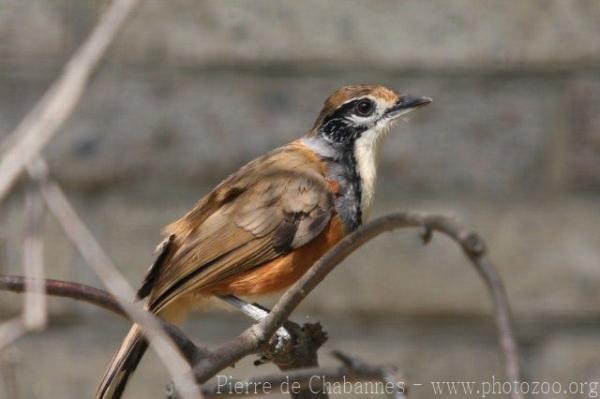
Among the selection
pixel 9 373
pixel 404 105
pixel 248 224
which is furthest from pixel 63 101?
pixel 404 105

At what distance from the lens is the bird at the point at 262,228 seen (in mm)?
3098

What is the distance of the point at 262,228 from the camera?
10.5 feet

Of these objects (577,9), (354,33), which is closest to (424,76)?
(354,33)

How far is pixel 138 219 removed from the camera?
4.16 metres

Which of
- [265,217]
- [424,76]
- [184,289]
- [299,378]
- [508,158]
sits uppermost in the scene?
[424,76]

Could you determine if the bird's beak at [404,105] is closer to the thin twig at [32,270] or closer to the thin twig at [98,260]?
the thin twig at [98,260]

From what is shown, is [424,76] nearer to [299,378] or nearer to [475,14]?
[475,14]

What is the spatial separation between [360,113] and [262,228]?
582mm

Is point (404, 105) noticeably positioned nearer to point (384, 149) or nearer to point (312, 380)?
point (384, 149)

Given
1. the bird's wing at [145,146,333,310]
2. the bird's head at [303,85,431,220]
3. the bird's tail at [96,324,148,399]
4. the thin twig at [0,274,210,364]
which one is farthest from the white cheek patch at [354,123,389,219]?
the thin twig at [0,274,210,364]

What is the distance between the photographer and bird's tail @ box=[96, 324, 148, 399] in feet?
8.97

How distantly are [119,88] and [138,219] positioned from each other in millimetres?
470

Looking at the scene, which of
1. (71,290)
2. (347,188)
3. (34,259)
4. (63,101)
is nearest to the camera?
(63,101)

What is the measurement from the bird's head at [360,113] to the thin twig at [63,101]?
2251 mm
